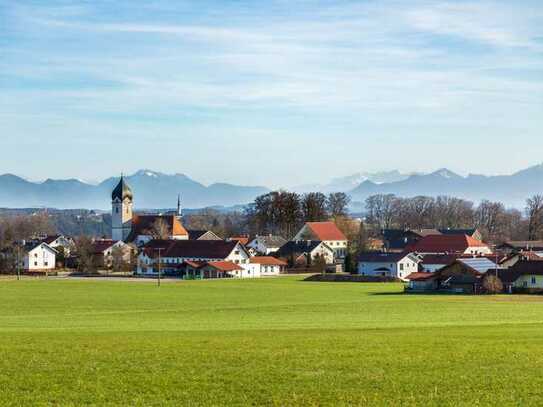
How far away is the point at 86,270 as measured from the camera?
400ft

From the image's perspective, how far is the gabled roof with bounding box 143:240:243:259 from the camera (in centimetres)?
11744

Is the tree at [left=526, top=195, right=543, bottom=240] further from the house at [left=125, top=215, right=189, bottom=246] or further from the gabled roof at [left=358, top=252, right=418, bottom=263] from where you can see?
the house at [left=125, top=215, right=189, bottom=246]

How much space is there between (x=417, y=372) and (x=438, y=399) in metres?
2.77

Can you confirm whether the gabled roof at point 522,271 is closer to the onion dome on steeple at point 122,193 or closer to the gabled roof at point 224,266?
the gabled roof at point 224,266

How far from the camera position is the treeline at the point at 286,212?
16062 cm

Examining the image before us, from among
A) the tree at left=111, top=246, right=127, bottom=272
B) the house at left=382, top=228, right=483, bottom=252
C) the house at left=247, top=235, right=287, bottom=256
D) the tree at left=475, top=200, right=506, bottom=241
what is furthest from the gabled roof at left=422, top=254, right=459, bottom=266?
the tree at left=475, top=200, right=506, bottom=241

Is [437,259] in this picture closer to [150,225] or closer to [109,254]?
[109,254]

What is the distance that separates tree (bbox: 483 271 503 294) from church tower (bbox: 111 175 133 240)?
284ft

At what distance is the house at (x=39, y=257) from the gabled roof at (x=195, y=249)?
606 inches

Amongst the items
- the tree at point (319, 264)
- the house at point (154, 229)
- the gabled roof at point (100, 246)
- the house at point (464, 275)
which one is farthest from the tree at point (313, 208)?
the house at point (464, 275)

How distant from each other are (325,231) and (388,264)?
3712 centimetres

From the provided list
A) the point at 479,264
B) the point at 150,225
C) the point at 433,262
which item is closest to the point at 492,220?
the point at 150,225

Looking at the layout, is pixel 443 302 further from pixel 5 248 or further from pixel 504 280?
pixel 5 248

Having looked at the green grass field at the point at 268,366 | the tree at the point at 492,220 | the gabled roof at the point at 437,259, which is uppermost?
the tree at the point at 492,220
